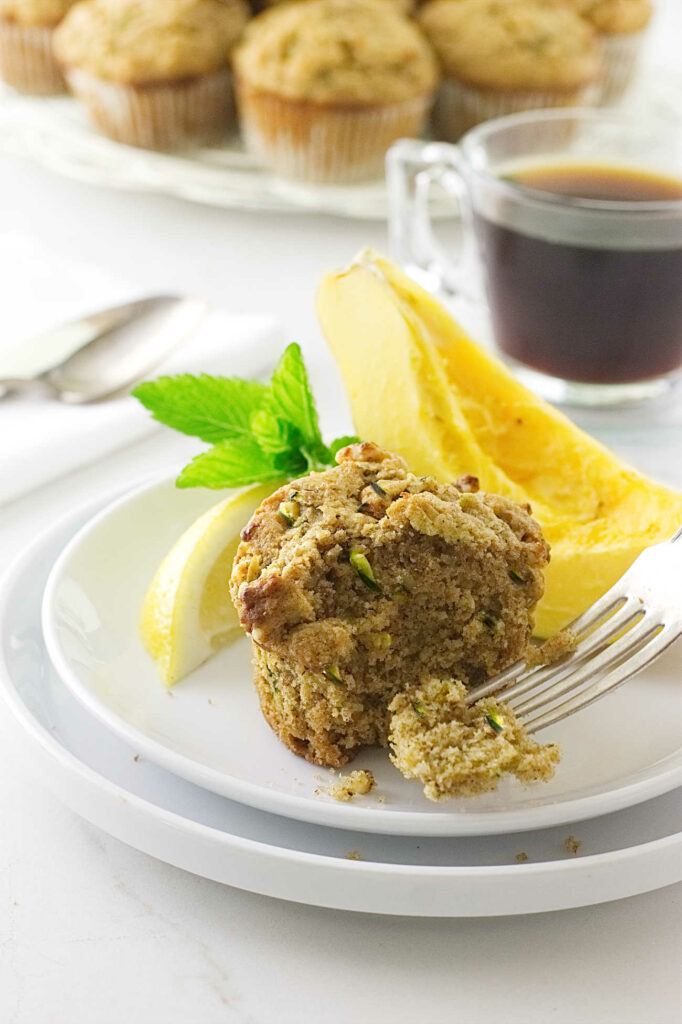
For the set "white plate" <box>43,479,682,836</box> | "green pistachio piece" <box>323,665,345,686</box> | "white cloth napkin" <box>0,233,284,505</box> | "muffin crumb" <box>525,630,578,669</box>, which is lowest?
"white cloth napkin" <box>0,233,284,505</box>

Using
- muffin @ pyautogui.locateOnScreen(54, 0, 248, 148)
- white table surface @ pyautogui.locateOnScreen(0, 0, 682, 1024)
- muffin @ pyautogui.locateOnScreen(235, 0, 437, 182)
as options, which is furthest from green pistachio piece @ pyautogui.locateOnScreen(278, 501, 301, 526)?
muffin @ pyautogui.locateOnScreen(54, 0, 248, 148)

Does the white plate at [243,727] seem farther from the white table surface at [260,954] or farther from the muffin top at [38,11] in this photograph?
the muffin top at [38,11]

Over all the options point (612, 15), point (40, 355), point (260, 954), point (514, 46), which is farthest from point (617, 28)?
point (260, 954)

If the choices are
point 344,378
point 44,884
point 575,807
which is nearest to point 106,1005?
point 44,884

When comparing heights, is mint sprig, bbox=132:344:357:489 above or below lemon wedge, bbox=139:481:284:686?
above

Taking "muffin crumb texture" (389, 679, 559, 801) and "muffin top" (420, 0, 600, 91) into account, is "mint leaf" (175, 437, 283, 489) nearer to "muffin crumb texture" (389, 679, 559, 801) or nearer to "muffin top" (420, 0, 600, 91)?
"muffin crumb texture" (389, 679, 559, 801)
